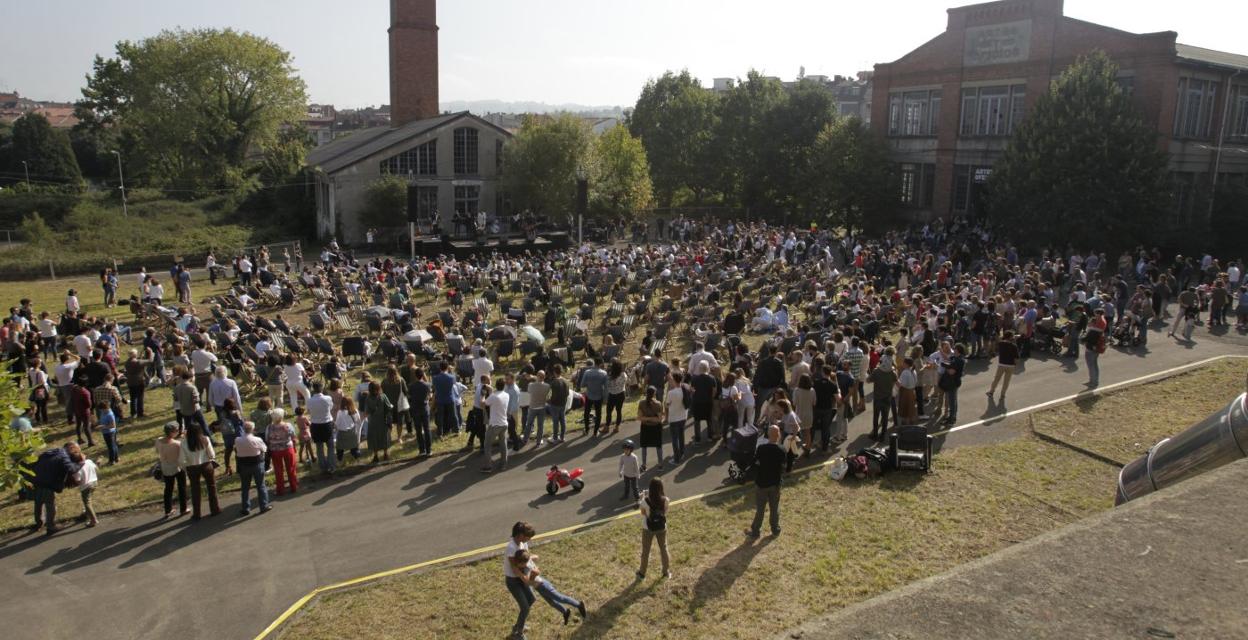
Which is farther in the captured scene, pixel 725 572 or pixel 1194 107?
pixel 1194 107

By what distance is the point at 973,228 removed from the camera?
114 ft

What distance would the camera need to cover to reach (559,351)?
57.4 feet

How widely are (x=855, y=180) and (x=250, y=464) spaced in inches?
1322

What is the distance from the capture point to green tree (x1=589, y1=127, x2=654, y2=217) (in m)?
43.4

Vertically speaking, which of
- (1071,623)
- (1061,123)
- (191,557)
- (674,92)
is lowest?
(191,557)

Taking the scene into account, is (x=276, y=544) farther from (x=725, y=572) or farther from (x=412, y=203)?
(x=412, y=203)

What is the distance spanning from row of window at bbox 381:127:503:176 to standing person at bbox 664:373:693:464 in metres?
30.8

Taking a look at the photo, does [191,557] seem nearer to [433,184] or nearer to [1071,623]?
[1071,623]

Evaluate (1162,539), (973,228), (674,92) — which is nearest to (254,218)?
(674,92)

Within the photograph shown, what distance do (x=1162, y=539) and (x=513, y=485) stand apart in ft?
29.8

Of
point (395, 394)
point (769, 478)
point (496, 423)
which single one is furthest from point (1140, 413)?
point (395, 394)

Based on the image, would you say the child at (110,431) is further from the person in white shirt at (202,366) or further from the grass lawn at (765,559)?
the grass lawn at (765,559)

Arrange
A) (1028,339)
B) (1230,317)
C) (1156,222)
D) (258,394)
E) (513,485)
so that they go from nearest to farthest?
Answer: (513,485) → (258,394) → (1028,339) → (1230,317) → (1156,222)

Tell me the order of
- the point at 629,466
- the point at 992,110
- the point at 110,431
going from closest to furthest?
the point at 629,466
the point at 110,431
the point at 992,110
